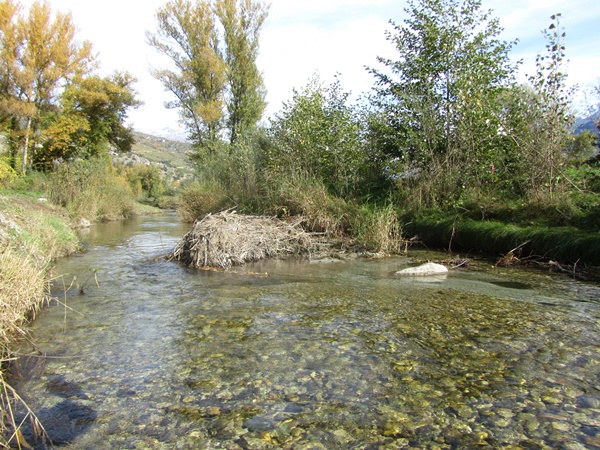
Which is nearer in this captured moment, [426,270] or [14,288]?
[14,288]

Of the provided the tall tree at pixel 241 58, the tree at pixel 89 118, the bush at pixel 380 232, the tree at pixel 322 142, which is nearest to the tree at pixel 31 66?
the tree at pixel 89 118

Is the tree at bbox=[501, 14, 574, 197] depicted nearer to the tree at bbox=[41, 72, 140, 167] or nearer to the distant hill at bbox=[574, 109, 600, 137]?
the distant hill at bbox=[574, 109, 600, 137]

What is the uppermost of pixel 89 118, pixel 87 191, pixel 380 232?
pixel 89 118

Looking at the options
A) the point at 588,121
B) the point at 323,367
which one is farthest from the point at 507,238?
the point at 323,367

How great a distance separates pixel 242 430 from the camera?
10.2ft

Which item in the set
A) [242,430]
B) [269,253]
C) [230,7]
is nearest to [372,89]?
[269,253]

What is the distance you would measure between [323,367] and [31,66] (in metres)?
29.0

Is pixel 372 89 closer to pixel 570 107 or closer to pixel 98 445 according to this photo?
pixel 570 107

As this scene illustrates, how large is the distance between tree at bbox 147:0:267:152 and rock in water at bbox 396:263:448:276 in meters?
21.8

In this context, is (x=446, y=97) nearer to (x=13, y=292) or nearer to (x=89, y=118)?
(x=13, y=292)

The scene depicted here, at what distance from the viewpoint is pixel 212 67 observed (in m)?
28.9

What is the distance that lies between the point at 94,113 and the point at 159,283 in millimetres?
27381

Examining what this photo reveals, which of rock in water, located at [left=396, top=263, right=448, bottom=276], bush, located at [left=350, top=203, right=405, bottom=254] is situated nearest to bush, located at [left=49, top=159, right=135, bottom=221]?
bush, located at [left=350, top=203, right=405, bottom=254]

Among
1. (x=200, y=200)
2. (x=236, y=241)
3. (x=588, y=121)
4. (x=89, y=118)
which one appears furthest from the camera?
(x=89, y=118)
